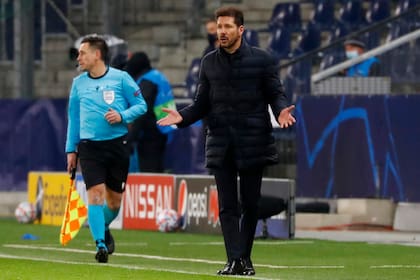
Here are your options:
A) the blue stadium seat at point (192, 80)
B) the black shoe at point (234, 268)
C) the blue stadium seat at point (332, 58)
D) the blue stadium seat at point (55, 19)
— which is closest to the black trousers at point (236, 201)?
the black shoe at point (234, 268)

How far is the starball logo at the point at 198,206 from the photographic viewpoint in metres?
19.1

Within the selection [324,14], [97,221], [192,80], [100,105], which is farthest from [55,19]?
[97,221]

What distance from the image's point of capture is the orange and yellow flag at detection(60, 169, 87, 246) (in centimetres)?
1462

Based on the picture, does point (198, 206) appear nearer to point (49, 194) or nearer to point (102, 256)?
point (49, 194)

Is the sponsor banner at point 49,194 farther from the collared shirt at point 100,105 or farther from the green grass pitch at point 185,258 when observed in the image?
the collared shirt at point 100,105

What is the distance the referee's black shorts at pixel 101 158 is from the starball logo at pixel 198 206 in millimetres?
4540

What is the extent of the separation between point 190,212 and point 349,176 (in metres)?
2.57

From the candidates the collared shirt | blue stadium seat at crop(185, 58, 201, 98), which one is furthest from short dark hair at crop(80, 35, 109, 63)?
blue stadium seat at crop(185, 58, 201, 98)

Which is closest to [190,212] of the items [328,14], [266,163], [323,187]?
[323,187]

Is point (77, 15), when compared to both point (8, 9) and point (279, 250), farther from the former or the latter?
point (279, 250)

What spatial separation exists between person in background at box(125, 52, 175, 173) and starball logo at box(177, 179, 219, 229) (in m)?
1.94

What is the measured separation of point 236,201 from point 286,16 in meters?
17.2

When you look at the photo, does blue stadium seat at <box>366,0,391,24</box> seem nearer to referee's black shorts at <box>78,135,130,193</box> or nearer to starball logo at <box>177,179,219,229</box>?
starball logo at <box>177,179,219,229</box>

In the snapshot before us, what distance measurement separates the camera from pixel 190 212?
19656mm
